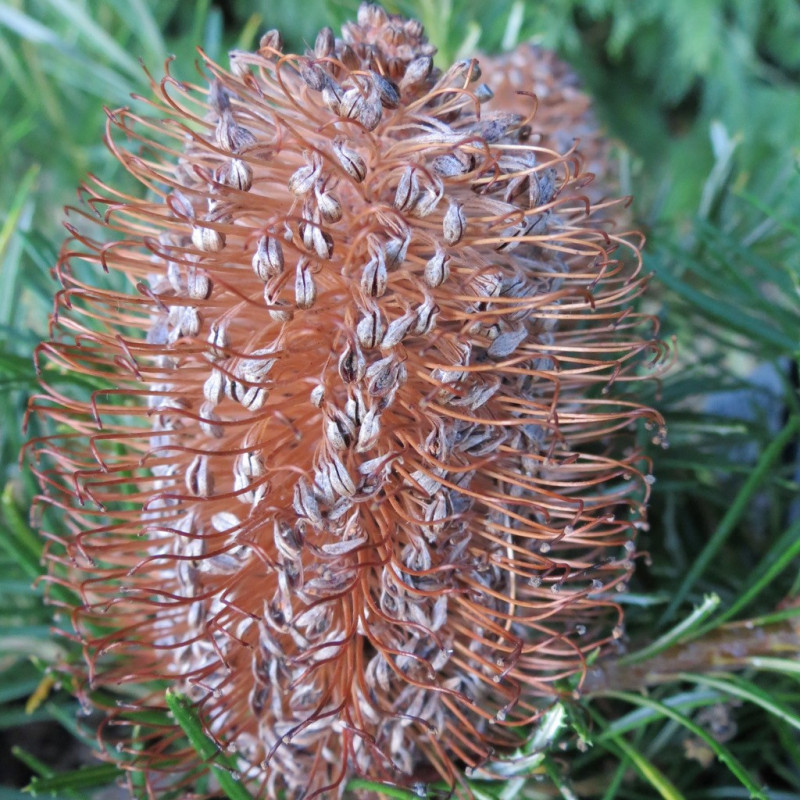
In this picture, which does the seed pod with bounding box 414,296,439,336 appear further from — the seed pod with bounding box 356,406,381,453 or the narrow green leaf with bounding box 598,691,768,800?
the narrow green leaf with bounding box 598,691,768,800

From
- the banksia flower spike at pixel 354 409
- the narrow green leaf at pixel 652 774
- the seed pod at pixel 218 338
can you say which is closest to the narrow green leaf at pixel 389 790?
the banksia flower spike at pixel 354 409

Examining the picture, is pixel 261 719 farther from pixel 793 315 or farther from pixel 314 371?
pixel 793 315

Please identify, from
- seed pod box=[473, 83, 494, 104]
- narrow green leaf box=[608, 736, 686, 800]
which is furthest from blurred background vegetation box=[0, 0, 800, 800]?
seed pod box=[473, 83, 494, 104]

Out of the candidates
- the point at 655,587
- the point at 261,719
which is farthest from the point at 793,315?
the point at 261,719

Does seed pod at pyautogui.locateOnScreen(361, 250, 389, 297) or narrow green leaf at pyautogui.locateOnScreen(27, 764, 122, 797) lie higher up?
seed pod at pyautogui.locateOnScreen(361, 250, 389, 297)

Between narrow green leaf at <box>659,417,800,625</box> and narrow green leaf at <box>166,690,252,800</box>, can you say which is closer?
narrow green leaf at <box>166,690,252,800</box>

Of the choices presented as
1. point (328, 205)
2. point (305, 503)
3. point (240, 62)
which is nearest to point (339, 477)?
point (305, 503)

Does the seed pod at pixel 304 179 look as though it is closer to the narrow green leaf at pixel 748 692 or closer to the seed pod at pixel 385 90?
the seed pod at pixel 385 90
